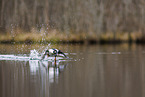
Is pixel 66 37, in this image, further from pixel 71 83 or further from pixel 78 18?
pixel 71 83

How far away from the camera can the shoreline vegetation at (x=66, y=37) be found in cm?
3183

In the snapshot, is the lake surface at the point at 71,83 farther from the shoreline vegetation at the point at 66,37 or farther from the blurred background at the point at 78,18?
the blurred background at the point at 78,18

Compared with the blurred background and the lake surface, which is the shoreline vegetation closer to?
the blurred background

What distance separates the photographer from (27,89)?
28.2 feet

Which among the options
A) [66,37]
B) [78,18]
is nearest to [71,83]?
[66,37]

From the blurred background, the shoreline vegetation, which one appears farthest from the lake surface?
the blurred background

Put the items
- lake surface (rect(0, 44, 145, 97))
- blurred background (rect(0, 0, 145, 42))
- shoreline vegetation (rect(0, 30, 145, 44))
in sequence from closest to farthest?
lake surface (rect(0, 44, 145, 97)), shoreline vegetation (rect(0, 30, 145, 44)), blurred background (rect(0, 0, 145, 42))

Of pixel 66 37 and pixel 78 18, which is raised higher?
pixel 78 18

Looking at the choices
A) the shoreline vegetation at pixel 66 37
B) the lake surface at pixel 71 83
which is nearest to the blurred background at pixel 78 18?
the shoreline vegetation at pixel 66 37

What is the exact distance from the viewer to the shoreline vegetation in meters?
31.8

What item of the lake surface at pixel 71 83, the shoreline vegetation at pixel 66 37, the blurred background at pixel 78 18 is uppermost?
the blurred background at pixel 78 18

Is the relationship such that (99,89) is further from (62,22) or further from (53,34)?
(62,22)

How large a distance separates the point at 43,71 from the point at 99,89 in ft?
12.4

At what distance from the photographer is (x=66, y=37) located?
3262 cm
